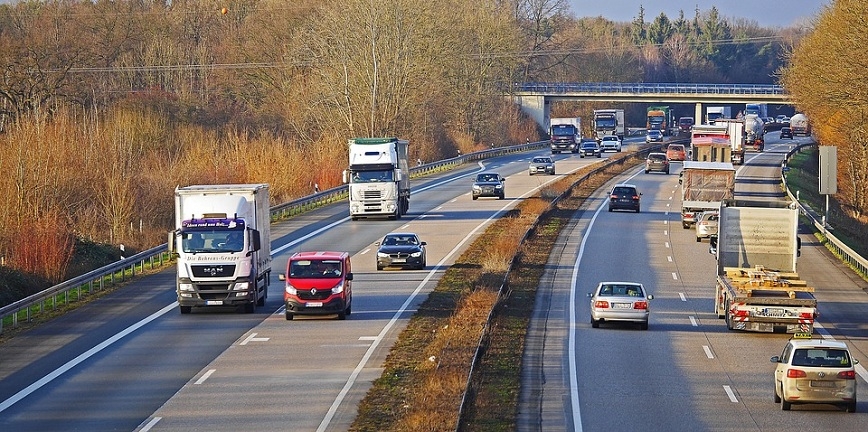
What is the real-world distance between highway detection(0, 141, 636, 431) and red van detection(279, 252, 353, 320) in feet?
1.47

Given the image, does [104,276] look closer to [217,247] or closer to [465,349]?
[217,247]

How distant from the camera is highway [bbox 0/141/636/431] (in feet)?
69.0

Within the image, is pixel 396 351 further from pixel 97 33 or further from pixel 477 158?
pixel 97 33

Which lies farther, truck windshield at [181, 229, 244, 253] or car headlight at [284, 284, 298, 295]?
truck windshield at [181, 229, 244, 253]

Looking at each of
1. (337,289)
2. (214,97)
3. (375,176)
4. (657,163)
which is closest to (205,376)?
(337,289)

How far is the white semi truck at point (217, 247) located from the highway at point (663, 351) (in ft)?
25.4

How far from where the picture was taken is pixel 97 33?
10362 cm

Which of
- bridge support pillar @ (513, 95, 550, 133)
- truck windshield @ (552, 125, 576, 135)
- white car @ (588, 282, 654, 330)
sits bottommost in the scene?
white car @ (588, 282, 654, 330)

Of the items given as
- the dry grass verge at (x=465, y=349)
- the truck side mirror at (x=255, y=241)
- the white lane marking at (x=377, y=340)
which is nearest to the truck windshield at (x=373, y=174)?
the white lane marking at (x=377, y=340)

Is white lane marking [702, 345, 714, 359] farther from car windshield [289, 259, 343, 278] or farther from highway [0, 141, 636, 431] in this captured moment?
car windshield [289, 259, 343, 278]

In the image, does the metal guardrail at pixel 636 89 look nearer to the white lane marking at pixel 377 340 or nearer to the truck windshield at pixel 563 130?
the truck windshield at pixel 563 130

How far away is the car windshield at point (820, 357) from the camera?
2133 centimetres

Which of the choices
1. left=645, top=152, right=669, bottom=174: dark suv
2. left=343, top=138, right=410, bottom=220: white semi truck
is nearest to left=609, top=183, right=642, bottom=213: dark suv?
left=343, top=138, right=410, bottom=220: white semi truck

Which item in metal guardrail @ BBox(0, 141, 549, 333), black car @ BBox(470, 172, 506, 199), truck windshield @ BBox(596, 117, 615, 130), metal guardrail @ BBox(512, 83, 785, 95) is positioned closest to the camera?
metal guardrail @ BBox(0, 141, 549, 333)
